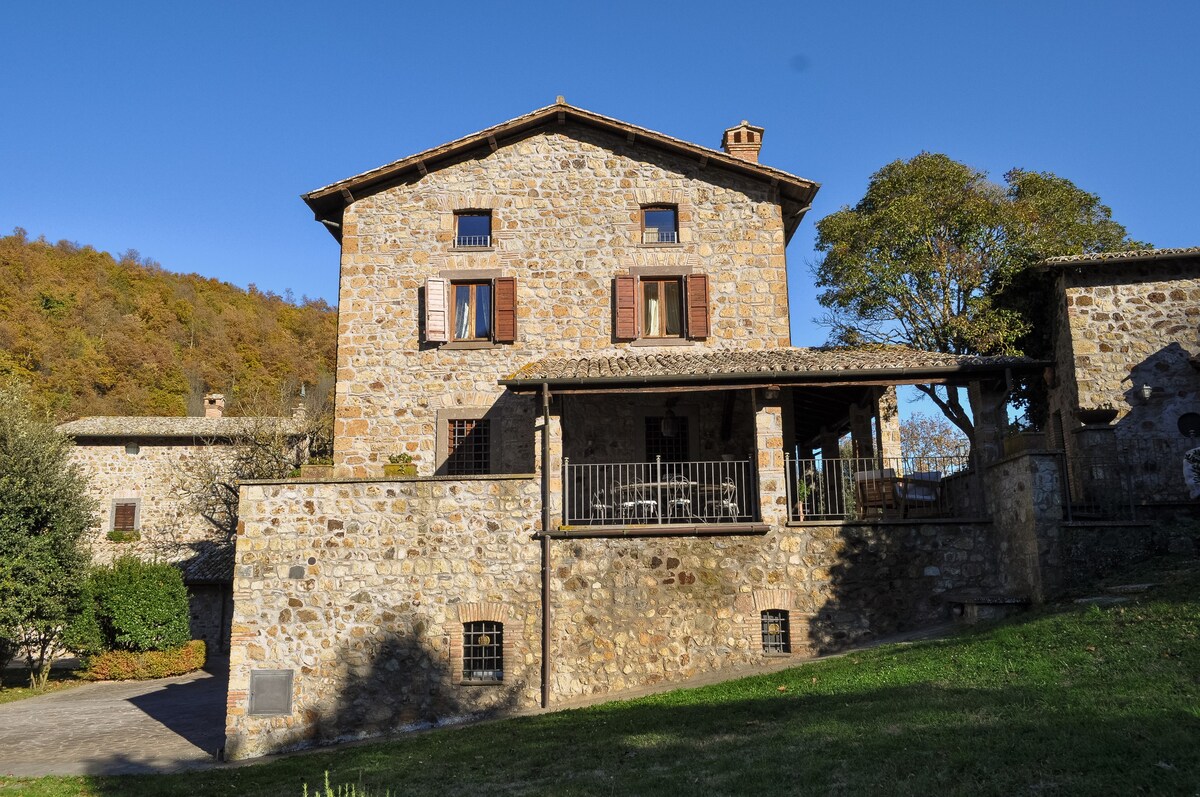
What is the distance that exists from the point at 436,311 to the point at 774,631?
28.5 ft

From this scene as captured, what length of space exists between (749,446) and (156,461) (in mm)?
20773

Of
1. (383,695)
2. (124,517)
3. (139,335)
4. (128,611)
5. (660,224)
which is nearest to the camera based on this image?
(383,695)

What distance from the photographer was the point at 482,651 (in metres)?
14.0

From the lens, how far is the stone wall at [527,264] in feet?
57.0

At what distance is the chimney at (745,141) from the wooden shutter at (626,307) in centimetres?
388

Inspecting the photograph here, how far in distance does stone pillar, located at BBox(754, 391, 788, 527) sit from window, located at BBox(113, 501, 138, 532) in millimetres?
22593

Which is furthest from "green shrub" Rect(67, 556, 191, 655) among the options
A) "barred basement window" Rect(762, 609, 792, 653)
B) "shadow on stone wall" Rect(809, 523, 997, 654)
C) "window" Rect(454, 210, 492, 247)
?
"shadow on stone wall" Rect(809, 523, 997, 654)

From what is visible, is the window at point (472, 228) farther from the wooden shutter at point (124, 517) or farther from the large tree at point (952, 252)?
the wooden shutter at point (124, 517)

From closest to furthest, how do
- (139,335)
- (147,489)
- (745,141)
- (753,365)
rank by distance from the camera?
(753,365)
(745,141)
(147,489)
(139,335)

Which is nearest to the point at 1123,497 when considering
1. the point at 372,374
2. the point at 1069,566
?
the point at 1069,566

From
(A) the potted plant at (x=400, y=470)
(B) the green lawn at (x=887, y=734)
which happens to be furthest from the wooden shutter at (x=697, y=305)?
(B) the green lawn at (x=887, y=734)

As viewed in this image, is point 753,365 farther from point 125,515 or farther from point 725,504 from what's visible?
point 125,515

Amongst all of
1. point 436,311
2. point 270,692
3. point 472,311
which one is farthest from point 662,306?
point 270,692

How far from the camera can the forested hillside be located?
43.9m
